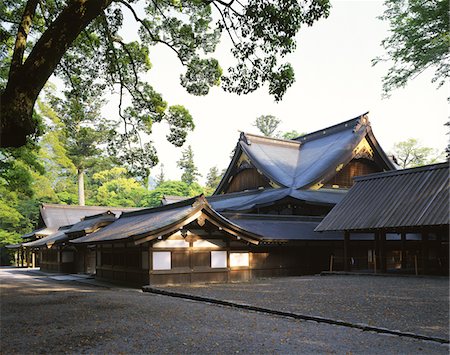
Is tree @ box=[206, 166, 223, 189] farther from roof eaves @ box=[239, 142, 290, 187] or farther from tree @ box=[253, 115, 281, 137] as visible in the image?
roof eaves @ box=[239, 142, 290, 187]

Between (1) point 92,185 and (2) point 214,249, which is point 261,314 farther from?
(1) point 92,185

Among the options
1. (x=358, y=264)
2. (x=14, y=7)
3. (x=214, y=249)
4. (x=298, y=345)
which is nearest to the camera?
(x=298, y=345)

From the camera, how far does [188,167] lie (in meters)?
74.7

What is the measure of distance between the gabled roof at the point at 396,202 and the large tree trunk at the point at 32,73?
1429 centimetres

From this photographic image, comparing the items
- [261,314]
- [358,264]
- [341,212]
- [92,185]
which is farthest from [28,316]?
[92,185]

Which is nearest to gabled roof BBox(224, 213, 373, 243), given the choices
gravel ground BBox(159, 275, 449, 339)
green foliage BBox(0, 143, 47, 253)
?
gravel ground BBox(159, 275, 449, 339)

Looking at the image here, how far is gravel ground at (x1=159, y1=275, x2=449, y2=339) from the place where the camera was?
894cm

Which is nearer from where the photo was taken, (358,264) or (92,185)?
(358,264)

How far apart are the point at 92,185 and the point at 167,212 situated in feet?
165

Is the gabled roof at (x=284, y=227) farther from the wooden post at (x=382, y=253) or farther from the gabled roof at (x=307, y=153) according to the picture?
the wooden post at (x=382, y=253)

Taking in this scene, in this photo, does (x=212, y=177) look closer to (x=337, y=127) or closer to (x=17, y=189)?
(x=337, y=127)

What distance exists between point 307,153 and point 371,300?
22040 millimetres

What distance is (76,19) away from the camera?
23.3 ft

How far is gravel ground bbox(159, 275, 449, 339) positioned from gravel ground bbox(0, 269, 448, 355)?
951 mm
